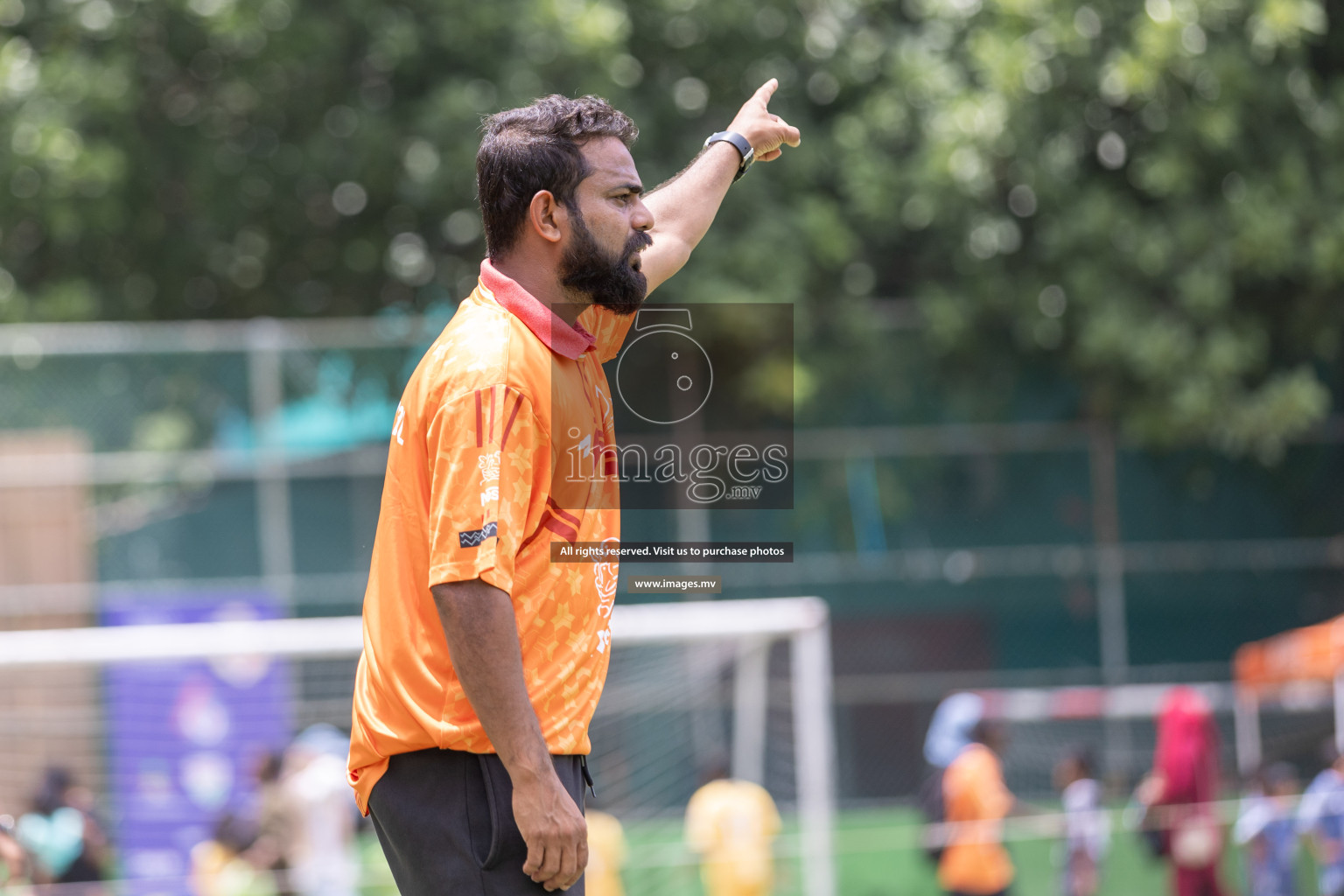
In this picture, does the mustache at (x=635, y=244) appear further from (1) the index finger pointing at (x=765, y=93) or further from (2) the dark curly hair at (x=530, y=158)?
(1) the index finger pointing at (x=765, y=93)

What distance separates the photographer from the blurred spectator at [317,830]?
6.99 m

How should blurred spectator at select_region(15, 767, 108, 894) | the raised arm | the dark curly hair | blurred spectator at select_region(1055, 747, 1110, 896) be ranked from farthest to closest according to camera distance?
blurred spectator at select_region(1055, 747, 1110, 896) < blurred spectator at select_region(15, 767, 108, 894) < the raised arm < the dark curly hair

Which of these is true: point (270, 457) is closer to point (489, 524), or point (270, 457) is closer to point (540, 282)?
point (540, 282)

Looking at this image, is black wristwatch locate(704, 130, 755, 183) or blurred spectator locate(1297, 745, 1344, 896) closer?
black wristwatch locate(704, 130, 755, 183)

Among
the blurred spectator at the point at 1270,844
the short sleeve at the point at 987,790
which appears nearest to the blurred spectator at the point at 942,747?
the short sleeve at the point at 987,790

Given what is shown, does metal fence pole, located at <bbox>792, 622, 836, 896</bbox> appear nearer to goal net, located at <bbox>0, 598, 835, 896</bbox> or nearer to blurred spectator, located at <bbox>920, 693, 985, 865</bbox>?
goal net, located at <bbox>0, 598, 835, 896</bbox>

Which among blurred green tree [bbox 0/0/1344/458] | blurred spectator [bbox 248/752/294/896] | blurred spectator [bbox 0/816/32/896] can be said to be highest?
blurred green tree [bbox 0/0/1344/458]

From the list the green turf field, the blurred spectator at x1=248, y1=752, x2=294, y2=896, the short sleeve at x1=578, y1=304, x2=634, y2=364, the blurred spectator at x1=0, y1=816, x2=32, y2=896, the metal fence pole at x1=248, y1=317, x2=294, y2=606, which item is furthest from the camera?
the metal fence pole at x1=248, y1=317, x2=294, y2=606

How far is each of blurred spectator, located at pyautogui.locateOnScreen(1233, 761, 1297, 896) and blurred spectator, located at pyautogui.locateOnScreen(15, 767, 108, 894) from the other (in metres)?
7.12

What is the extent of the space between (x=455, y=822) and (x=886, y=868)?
28.0ft

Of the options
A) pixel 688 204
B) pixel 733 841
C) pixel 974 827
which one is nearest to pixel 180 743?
pixel 733 841

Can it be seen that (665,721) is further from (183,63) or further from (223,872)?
(183,63)

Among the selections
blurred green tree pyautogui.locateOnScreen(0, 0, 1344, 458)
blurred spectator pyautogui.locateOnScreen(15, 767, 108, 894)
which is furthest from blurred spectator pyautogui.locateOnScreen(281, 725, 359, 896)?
blurred green tree pyautogui.locateOnScreen(0, 0, 1344, 458)

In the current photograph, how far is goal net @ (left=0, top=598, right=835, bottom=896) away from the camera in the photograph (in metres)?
7.29
